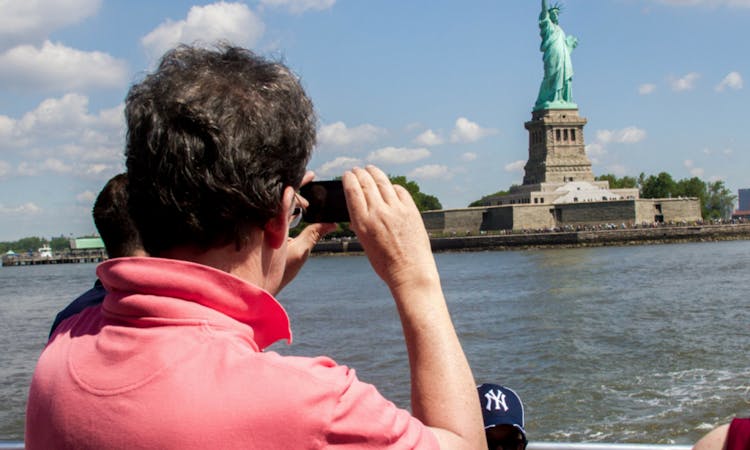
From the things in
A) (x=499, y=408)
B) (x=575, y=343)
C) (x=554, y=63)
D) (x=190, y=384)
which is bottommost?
(x=575, y=343)

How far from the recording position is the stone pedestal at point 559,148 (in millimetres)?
51188

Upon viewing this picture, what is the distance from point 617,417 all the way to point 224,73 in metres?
7.96

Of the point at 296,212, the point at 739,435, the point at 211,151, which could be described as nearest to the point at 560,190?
the point at 739,435

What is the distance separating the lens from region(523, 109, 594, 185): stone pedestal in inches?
2015

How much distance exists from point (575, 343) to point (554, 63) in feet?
136

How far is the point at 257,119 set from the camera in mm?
1146

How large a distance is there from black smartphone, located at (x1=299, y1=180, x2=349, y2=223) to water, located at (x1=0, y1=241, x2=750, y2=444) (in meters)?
6.83

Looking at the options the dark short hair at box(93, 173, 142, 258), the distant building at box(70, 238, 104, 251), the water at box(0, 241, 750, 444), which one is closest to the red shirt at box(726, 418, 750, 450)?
the dark short hair at box(93, 173, 142, 258)

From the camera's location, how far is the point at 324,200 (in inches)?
52.6

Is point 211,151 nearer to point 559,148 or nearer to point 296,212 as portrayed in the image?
point 296,212

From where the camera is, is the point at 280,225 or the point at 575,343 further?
the point at 575,343

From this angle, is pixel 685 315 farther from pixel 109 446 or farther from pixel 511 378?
pixel 109 446

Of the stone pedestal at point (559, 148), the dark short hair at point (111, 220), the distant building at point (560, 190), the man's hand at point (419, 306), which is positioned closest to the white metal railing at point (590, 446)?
the dark short hair at point (111, 220)

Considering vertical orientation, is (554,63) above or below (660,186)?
above
